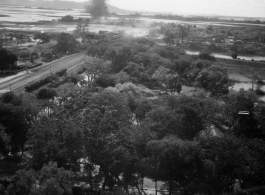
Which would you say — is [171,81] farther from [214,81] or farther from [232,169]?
[232,169]

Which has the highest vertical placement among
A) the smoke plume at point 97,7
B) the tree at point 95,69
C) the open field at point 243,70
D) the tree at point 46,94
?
the smoke plume at point 97,7

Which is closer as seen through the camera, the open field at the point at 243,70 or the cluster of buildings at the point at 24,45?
the open field at the point at 243,70

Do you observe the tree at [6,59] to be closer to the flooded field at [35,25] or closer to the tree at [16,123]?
the tree at [16,123]

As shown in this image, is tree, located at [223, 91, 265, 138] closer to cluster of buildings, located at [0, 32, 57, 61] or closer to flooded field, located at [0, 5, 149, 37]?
cluster of buildings, located at [0, 32, 57, 61]

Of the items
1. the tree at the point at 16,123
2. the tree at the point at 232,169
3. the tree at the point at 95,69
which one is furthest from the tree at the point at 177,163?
the tree at the point at 95,69

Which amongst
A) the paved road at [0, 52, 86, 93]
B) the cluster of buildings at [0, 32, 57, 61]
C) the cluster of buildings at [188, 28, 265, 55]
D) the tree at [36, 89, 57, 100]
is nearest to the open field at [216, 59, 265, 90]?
the cluster of buildings at [188, 28, 265, 55]

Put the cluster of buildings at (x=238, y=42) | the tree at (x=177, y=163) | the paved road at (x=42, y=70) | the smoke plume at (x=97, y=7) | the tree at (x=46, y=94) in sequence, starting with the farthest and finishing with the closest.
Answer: the cluster of buildings at (x=238, y=42) < the smoke plume at (x=97, y=7) < the paved road at (x=42, y=70) < the tree at (x=46, y=94) < the tree at (x=177, y=163)
